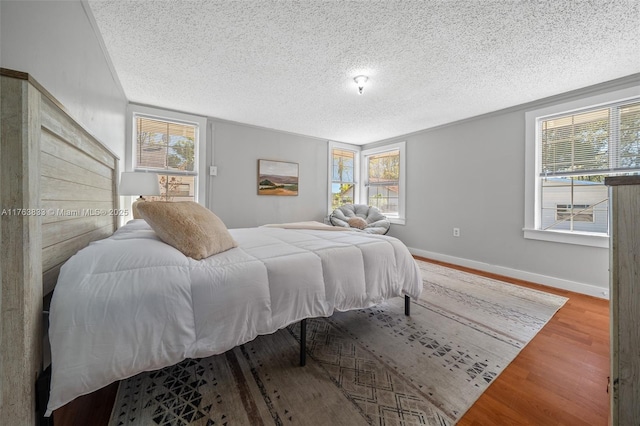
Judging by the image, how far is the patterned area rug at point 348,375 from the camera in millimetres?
1139

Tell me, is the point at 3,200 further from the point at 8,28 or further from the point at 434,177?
the point at 434,177

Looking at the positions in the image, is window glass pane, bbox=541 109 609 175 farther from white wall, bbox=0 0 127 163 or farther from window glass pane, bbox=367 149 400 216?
white wall, bbox=0 0 127 163

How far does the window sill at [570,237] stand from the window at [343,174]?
317 centimetres

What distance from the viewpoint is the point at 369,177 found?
18.0ft

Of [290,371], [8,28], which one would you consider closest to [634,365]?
[290,371]

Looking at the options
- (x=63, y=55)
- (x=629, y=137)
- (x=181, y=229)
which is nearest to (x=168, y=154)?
(x=63, y=55)

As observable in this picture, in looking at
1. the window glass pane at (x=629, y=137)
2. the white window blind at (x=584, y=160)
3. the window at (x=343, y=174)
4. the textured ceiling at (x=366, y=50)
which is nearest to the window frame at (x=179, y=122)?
the textured ceiling at (x=366, y=50)

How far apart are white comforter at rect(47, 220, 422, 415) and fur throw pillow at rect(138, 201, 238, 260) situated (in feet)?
0.16

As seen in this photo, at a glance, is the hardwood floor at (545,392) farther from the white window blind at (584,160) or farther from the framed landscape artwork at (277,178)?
the framed landscape artwork at (277,178)

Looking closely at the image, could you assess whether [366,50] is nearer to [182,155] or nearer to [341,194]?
[182,155]

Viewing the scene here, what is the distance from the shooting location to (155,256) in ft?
3.70

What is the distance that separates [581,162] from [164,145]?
531cm

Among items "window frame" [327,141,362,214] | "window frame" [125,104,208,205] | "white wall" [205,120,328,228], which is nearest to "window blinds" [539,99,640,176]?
"window frame" [327,141,362,214]

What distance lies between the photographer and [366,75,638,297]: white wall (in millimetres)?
2855
